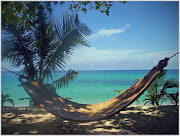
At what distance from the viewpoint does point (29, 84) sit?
226 centimetres

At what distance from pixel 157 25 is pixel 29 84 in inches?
108

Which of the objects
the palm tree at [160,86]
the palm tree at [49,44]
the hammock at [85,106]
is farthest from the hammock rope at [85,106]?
the palm tree at [160,86]

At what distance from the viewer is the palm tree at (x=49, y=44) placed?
2.90 m

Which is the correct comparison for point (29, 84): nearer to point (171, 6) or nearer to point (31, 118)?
point (31, 118)

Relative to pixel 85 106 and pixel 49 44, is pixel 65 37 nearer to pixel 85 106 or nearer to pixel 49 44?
pixel 49 44

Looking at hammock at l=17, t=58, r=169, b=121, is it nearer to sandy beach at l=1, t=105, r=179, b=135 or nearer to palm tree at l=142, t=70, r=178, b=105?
sandy beach at l=1, t=105, r=179, b=135

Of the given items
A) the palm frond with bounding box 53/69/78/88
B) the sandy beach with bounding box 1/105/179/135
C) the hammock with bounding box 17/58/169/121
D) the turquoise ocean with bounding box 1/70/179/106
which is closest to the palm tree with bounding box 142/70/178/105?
the turquoise ocean with bounding box 1/70/179/106

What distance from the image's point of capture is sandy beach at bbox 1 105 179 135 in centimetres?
171

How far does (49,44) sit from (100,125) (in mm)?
1871

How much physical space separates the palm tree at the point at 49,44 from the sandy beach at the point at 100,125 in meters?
0.94

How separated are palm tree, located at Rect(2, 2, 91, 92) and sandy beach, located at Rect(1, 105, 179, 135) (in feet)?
3.07

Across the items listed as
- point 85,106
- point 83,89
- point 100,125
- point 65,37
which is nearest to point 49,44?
point 65,37

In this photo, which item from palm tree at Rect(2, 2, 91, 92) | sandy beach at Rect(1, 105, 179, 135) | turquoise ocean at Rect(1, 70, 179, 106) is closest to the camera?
sandy beach at Rect(1, 105, 179, 135)

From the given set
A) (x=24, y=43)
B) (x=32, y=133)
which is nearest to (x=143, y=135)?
(x=32, y=133)
